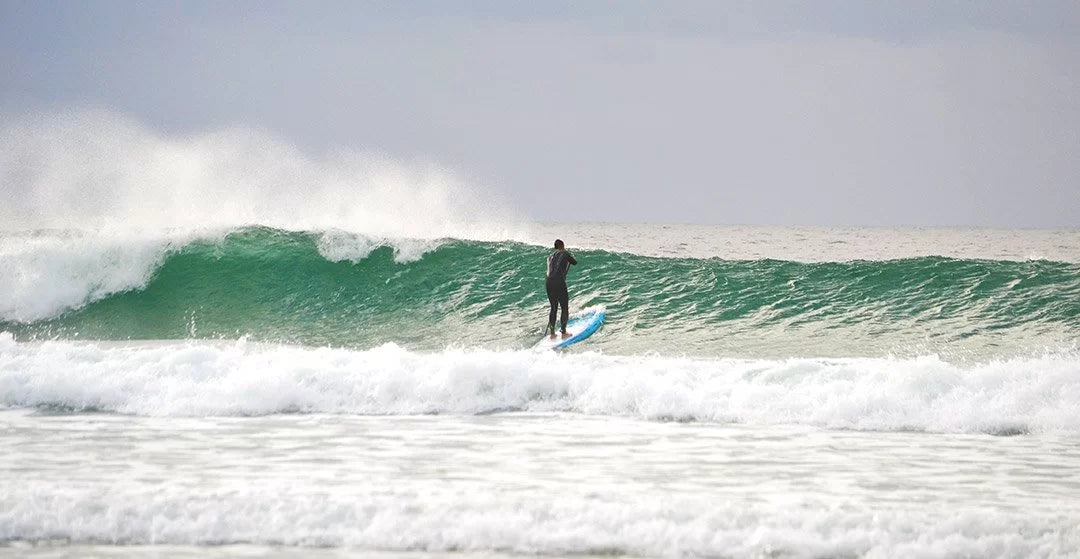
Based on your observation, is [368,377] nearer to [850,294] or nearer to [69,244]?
[850,294]

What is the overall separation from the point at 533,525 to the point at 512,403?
4.43 meters

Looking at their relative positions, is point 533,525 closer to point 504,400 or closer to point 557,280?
point 504,400

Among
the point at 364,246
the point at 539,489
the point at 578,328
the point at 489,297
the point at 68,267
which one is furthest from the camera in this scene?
the point at 364,246

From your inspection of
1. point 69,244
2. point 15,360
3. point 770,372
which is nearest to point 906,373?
point 770,372

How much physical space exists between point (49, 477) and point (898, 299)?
12.4m

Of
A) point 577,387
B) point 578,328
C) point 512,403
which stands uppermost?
point 578,328

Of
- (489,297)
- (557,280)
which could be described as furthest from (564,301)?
(489,297)

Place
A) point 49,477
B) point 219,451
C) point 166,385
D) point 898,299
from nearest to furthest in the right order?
1. point 49,477
2. point 219,451
3. point 166,385
4. point 898,299

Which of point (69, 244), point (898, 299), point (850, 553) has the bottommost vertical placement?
point (850, 553)

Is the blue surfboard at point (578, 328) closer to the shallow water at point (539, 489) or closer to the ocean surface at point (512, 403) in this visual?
the ocean surface at point (512, 403)

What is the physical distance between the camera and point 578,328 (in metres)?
14.2

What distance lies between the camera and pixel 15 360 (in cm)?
1131

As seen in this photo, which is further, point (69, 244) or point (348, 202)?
point (348, 202)

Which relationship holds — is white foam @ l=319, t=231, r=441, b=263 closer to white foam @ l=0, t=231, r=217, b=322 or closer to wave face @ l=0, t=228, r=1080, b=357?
wave face @ l=0, t=228, r=1080, b=357
